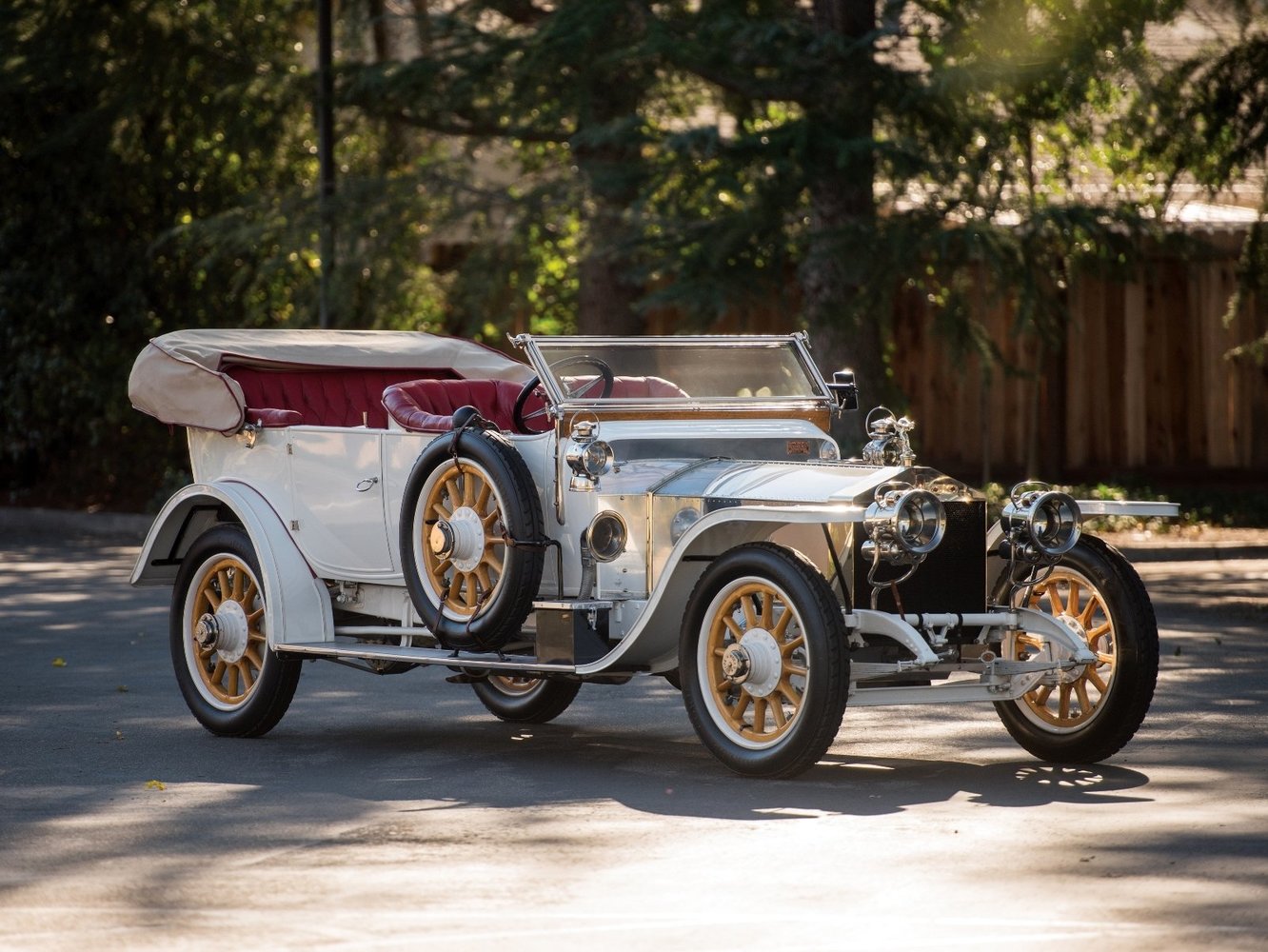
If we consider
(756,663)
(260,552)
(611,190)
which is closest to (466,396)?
(260,552)

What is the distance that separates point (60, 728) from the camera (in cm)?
910

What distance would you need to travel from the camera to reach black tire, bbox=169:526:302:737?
29.3ft

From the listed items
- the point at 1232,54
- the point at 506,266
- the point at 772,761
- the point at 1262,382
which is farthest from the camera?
the point at 1262,382

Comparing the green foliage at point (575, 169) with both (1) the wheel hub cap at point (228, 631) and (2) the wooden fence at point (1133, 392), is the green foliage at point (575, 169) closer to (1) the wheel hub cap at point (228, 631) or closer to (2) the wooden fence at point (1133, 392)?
(2) the wooden fence at point (1133, 392)

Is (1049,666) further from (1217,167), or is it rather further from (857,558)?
(1217,167)

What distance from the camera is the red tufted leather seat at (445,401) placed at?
885 cm

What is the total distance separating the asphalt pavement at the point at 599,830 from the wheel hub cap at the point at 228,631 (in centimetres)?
39

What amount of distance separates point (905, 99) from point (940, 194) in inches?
31.7

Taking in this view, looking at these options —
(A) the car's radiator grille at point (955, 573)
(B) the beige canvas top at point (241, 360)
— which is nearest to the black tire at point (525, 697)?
(B) the beige canvas top at point (241, 360)

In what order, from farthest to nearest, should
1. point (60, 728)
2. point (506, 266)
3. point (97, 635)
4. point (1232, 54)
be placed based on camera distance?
1. point (506, 266)
2. point (1232, 54)
3. point (97, 635)
4. point (60, 728)

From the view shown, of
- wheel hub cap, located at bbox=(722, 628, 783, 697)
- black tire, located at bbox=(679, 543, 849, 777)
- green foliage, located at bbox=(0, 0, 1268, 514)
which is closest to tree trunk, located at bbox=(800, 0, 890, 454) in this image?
green foliage, located at bbox=(0, 0, 1268, 514)

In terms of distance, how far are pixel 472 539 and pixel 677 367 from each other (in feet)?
4.41

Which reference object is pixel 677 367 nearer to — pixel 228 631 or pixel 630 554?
pixel 630 554

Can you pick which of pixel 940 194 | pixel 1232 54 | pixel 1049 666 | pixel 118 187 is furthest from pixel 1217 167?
pixel 118 187
